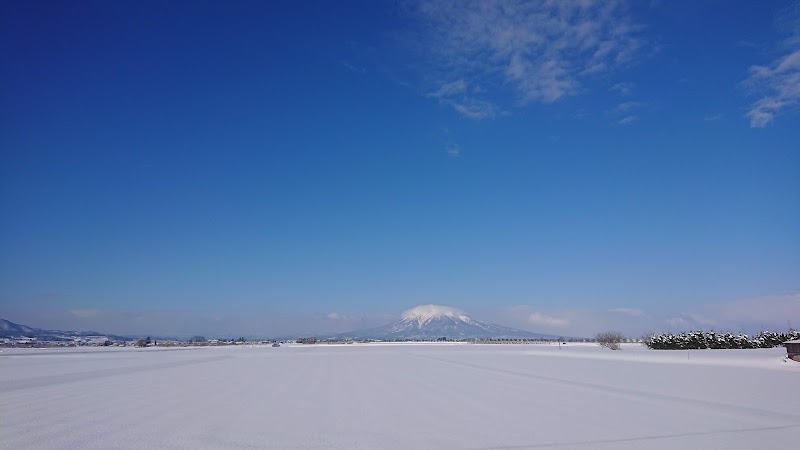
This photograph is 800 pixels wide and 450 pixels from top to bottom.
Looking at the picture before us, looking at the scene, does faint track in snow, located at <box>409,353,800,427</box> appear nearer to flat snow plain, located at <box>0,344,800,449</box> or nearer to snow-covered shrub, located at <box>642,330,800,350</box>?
flat snow plain, located at <box>0,344,800,449</box>

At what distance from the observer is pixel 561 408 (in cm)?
1166

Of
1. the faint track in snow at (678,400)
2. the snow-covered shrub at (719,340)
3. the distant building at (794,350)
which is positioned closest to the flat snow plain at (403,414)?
the faint track in snow at (678,400)

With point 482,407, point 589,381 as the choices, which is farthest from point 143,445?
point 589,381

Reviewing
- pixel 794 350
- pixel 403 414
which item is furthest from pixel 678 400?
pixel 794 350

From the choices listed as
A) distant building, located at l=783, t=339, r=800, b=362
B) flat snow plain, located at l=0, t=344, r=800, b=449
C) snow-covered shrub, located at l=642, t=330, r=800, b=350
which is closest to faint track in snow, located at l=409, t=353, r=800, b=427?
flat snow plain, located at l=0, t=344, r=800, b=449

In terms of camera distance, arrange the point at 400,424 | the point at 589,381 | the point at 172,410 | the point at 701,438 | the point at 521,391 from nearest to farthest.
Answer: the point at 701,438 → the point at 400,424 → the point at 172,410 → the point at 521,391 → the point at 589,381

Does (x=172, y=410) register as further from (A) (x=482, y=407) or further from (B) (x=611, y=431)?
(B) (x=611, y=431)

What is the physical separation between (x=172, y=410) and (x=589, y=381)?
Result: 46.0 feet

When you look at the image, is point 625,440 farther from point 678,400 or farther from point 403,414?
point 678,400

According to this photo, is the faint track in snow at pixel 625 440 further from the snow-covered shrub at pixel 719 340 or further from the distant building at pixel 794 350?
the snow-covered shrub at pixel 719 340

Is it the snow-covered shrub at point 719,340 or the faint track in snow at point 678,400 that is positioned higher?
the snow-covered shrub at point 719,340

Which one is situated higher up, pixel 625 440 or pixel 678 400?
pixel 678 400

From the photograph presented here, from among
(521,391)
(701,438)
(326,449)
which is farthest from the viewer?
(521,391)

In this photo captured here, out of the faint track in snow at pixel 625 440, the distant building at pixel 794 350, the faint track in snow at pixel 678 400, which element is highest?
the distant building at pixel 794 350
